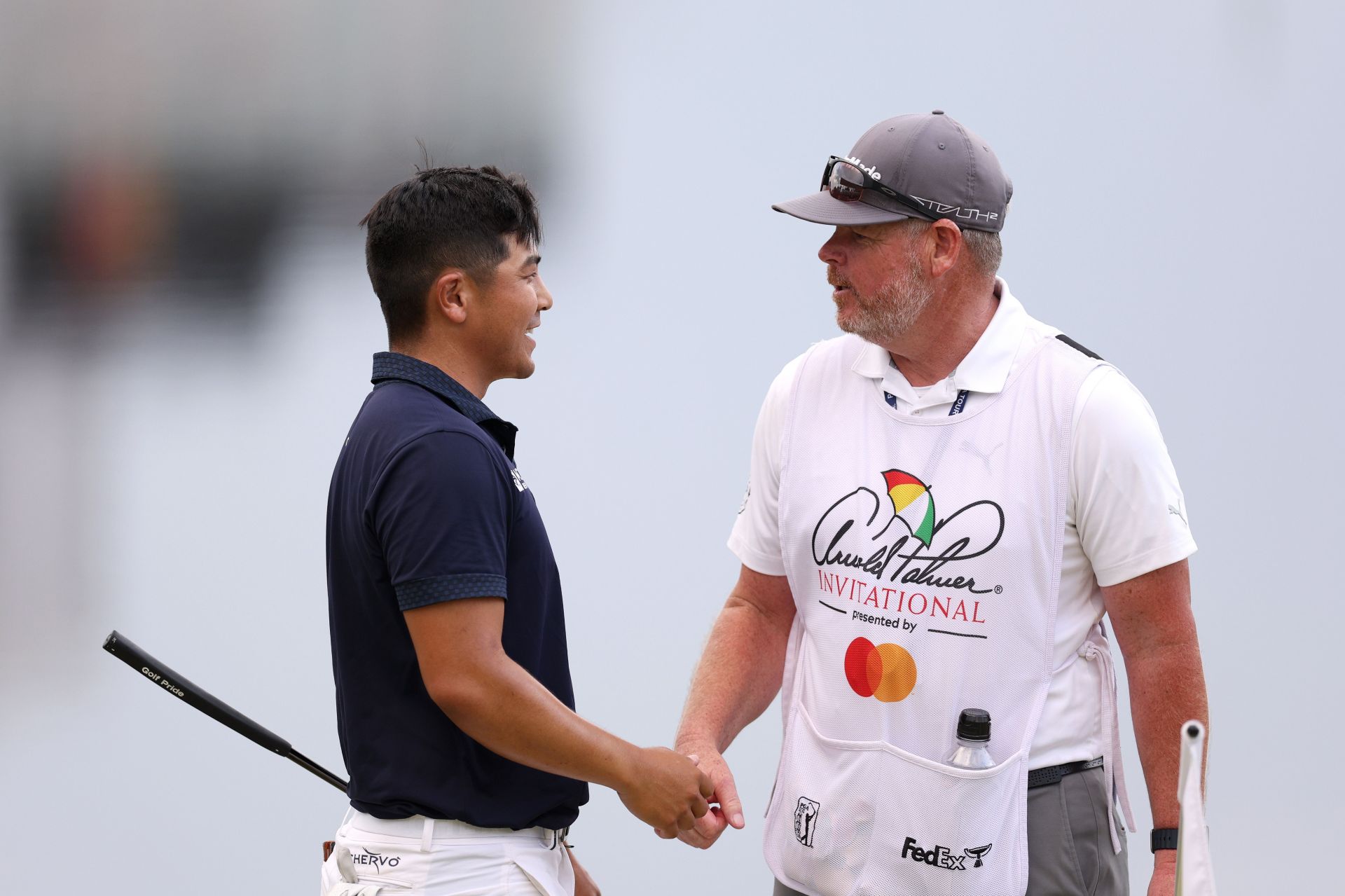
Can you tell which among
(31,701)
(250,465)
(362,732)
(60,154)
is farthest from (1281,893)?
(60,154)

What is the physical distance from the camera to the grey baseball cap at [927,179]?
155 centimetres

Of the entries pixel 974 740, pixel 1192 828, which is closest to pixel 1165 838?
pixel 974 740

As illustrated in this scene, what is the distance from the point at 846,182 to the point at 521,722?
80 cm

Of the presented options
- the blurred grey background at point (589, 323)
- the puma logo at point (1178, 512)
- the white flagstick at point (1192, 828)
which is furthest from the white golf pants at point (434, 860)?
the blurred grey background at point (589, 323)

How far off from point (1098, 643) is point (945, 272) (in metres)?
0.49

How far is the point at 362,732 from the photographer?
4.33 ft

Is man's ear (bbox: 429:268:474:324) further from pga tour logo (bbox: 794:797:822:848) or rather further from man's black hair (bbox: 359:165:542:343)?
pga tour logo (bbox: 794:797:822:848)

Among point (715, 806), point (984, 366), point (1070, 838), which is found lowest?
point (715, 806)

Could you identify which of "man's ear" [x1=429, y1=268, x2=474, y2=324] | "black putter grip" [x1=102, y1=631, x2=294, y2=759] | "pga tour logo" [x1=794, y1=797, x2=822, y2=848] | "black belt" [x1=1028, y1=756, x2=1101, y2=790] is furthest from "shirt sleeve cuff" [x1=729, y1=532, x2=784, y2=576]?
"black putter grip" [x1=102, y1=631, x2=294, y2=759]

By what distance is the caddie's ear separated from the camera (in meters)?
1.57

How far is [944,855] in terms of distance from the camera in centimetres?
144

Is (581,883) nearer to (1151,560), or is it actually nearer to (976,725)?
(976,725)

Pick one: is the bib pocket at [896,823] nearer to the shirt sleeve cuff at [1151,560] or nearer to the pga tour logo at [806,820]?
the pga tour logo at [806,820]

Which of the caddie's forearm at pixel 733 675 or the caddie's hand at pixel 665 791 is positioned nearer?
the caddie's hand at pixel 665 791
